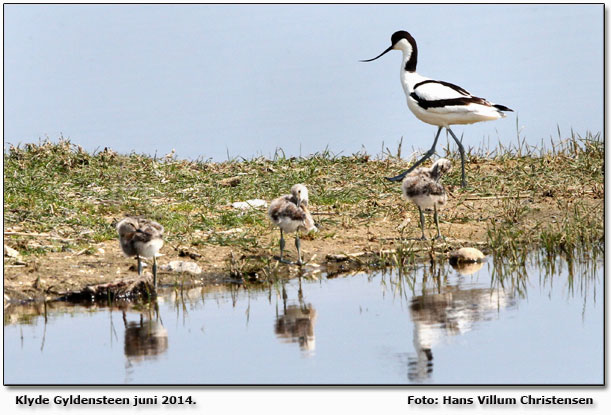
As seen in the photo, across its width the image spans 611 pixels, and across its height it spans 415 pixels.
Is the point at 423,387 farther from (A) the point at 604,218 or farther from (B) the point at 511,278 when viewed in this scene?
(A) the point at 604,218

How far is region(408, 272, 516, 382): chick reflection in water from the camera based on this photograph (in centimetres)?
649

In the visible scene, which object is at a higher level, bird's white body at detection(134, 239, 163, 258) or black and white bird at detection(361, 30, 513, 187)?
black and white bird at detection(361, 30, 513, 187)

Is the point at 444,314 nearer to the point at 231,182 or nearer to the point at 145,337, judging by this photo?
the point at 145,337

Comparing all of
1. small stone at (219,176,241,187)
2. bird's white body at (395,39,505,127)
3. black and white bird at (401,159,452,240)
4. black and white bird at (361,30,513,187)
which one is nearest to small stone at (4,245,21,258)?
black and white bird at (401,159,452,240)

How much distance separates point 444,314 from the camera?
298 inches

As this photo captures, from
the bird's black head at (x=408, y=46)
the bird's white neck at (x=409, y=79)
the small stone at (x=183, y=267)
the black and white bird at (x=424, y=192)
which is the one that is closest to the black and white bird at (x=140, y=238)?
the small stone at (x=183, y=267)

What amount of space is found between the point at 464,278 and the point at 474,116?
4484 millimetres

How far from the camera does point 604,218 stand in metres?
9.63

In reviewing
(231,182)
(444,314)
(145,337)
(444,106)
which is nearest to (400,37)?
(444,106)

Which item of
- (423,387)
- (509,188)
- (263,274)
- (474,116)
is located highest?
(474,116)

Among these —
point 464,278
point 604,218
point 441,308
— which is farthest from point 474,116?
point 441,308

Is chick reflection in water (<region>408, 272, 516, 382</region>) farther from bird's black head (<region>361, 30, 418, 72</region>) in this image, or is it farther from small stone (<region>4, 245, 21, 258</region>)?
bird's black head (<region>361, 30, 418, 72</region>)

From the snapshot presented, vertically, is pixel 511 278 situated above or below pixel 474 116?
below

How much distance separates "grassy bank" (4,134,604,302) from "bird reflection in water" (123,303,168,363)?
3.89 ft
